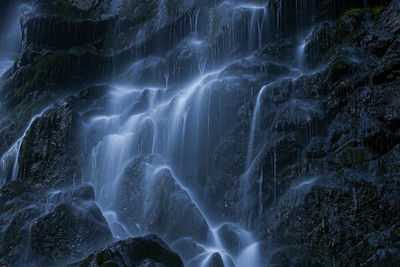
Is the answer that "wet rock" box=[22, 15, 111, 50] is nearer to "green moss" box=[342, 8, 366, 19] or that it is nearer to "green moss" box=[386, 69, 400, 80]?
"green moss" box=[342, 8, 366, 19]

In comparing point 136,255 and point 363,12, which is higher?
point 363,12

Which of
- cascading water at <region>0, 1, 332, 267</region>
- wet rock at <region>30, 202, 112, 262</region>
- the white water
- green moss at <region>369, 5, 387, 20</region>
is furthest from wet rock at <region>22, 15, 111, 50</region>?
green moss at <region>369, 5, 387, 20</region>

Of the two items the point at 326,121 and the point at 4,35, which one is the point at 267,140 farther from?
the point at 4,35

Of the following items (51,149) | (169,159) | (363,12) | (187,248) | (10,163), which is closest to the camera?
(187,248)

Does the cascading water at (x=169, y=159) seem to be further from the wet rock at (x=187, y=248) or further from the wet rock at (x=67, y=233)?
the wet rock at (x=67, y=233)

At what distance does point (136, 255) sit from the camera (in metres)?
7.16

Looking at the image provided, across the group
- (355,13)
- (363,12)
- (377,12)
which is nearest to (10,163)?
(355,13)

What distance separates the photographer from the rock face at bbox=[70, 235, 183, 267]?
6.90m

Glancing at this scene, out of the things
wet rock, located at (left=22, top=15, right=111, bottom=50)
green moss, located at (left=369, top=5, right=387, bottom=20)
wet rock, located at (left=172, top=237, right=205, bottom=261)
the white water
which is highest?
wet rock, located at (left=22, top=15, right=111, bottom=50)

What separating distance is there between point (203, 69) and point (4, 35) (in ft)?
74.9

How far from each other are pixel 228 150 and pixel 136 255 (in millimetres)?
6559

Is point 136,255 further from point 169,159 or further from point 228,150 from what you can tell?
point 169,159

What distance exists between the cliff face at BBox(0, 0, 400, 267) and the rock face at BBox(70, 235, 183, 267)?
3 centimetres

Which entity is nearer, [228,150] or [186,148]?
[228,150]
